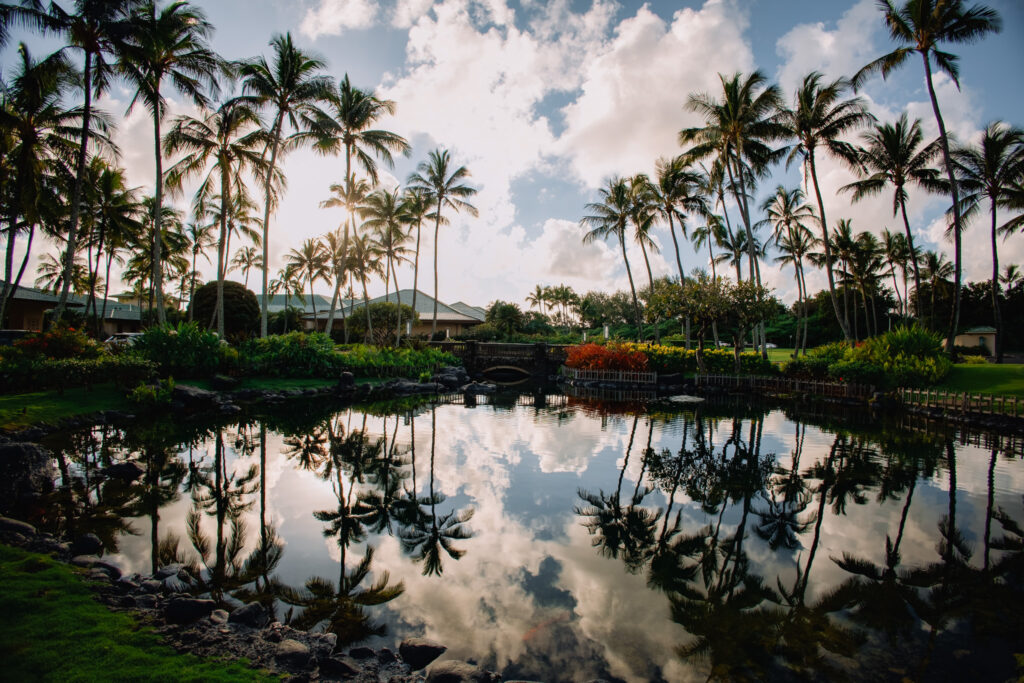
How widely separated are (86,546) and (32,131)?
81.6ft

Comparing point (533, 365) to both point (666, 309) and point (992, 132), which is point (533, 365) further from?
point (992, 132)

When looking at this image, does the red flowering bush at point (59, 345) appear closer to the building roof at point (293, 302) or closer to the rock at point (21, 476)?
the rock at point (21, 476)

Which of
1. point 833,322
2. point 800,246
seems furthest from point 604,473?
point 833,322

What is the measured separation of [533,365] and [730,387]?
46.8 ft

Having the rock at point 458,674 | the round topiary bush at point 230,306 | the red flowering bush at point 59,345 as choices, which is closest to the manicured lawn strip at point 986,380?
the rock at point 458,674

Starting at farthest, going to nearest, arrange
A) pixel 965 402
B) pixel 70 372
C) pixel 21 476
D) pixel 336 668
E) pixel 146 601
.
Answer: pixel 965 402
pixel 70 372
pixel 21 476
pixel 146 601
pixel 336 668

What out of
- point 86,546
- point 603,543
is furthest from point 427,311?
point 603,543

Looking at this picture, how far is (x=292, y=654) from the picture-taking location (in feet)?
13.9

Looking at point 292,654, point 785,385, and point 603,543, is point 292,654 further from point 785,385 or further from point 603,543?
point 785,385

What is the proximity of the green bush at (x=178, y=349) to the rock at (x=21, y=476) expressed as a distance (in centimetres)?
1231

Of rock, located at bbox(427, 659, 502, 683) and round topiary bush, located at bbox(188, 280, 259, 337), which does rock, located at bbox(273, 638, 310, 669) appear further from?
round topiary bush, located at bbox(188, 280, 259, 337)

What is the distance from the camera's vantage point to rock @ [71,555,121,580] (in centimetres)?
563

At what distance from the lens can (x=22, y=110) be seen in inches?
845

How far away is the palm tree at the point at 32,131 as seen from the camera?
63.7 feet
